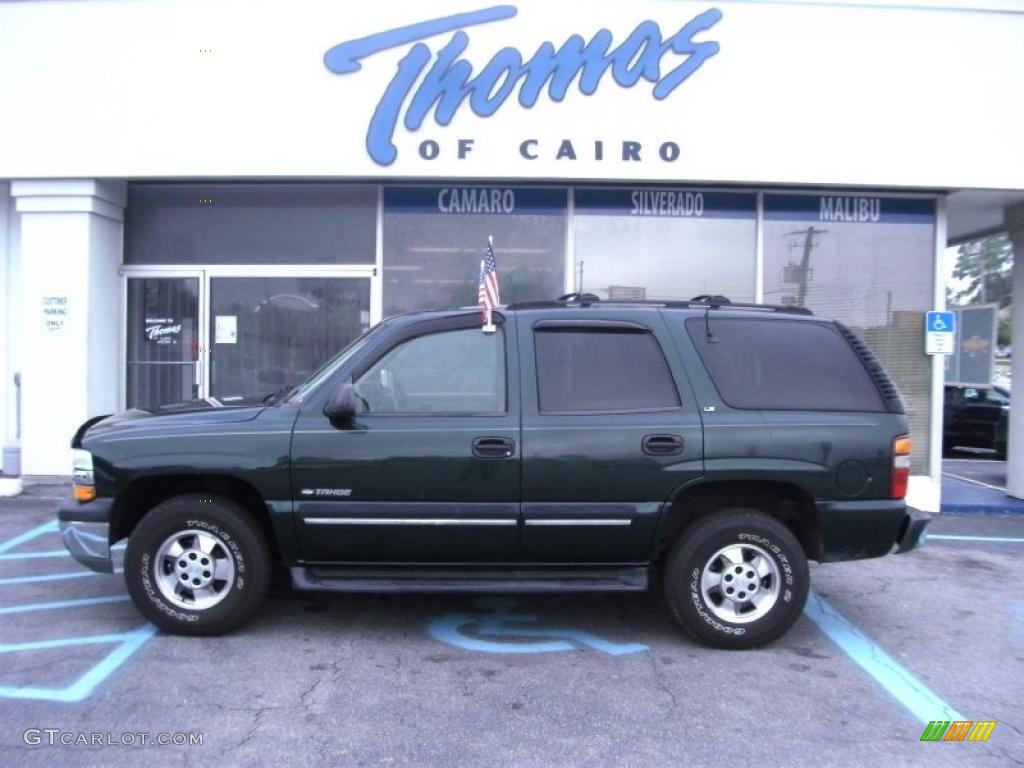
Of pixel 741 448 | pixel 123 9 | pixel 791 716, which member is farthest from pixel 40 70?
pixel 791 716

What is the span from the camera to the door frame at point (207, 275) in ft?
31.1

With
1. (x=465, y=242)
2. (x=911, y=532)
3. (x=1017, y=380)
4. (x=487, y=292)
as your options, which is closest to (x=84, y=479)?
(x=487, y=292)

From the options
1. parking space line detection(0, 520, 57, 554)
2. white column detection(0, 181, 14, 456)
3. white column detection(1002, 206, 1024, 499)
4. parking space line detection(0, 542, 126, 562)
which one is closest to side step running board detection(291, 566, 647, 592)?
parking space line detection(0, 542, 126, 562)

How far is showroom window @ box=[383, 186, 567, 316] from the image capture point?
369 inches

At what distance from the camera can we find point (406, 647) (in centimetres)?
486

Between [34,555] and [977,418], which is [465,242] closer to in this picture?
[34,555]

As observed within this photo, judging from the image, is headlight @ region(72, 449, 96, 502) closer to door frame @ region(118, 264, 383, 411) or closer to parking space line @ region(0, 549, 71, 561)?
parking space line @ region(0, 549, 71, 561)

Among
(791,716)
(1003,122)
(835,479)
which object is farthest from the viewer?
(1003,122)

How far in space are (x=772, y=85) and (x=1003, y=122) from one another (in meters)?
2.44

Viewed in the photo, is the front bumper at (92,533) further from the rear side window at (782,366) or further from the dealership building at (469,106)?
the dealership building at (469,106)

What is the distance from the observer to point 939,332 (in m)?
9.13

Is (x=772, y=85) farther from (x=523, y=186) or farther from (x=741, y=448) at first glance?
(x=741, y=448)

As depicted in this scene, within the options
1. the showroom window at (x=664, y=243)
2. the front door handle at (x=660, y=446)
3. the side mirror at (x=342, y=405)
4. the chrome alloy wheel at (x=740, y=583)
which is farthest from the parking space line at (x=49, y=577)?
the showroom window at (x=664, y=243)

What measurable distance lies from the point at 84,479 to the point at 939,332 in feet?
27.3
